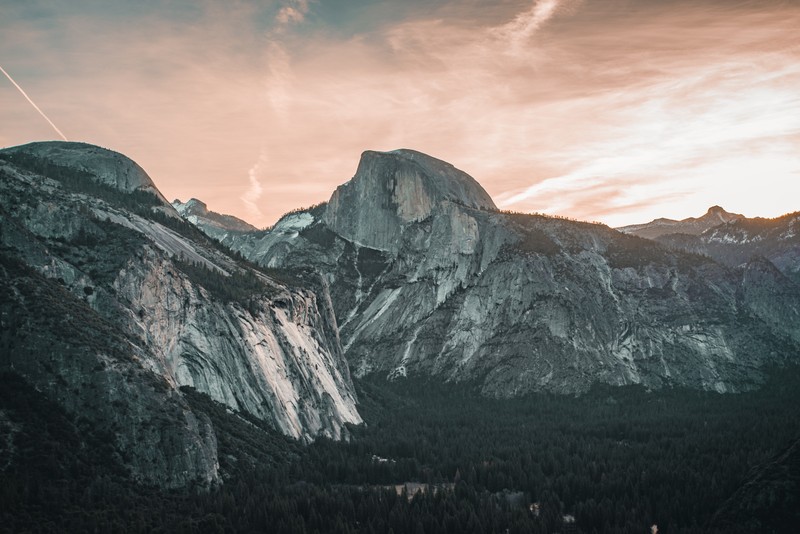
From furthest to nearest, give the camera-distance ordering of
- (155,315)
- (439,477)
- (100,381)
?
(439,477)
(155,315)
(100,381)

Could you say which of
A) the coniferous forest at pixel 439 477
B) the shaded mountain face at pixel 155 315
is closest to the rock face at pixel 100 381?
the shaded mountain face at pixel 155 315

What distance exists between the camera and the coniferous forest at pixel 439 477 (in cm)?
8431

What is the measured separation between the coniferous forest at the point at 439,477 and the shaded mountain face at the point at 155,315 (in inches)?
196

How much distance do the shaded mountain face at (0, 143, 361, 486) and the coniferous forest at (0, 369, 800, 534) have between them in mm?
4982

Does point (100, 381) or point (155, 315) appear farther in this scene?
point (155, 315)

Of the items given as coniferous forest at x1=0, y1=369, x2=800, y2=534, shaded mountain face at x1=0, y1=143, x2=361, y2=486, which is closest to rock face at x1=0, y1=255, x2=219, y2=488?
shaded mountain face at x1=0, y1=143, x2=361, y2=486

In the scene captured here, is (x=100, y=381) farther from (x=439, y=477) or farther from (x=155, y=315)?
(x=439, y=477)

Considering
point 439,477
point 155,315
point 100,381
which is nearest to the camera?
point 100,381

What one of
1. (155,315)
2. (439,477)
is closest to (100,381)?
(155,315)

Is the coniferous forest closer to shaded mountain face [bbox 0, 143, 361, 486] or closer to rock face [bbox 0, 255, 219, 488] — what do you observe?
rock face [bbox 0, 255, 219, 488]

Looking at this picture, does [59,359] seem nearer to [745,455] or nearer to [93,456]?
[93,456]

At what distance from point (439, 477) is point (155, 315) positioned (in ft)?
→ 165

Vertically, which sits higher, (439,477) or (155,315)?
(155,315)

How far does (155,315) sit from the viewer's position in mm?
123188
